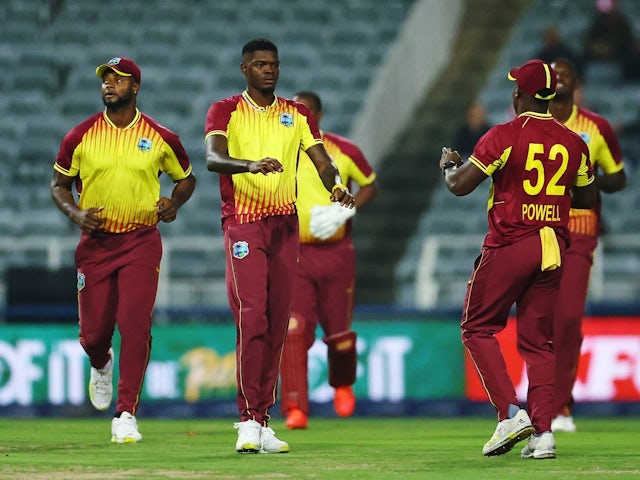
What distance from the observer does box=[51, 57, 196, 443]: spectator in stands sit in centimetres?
974

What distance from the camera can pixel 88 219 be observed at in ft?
31.5

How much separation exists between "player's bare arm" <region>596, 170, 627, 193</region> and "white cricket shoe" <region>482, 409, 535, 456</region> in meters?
3.00

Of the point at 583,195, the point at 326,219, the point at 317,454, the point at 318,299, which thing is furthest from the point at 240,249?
the point at 318,299

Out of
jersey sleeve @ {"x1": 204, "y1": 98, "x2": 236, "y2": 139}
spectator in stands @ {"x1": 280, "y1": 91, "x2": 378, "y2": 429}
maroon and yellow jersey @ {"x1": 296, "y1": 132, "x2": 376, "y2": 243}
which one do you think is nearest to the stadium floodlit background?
spectator in stands @ {"x1": 280, "y1": 91, "x2": 378, "y2": 429}

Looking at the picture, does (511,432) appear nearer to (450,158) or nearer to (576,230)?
(450,158)

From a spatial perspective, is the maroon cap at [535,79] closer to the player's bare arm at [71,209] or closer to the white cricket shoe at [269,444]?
the white cricket shoe at [269,444]

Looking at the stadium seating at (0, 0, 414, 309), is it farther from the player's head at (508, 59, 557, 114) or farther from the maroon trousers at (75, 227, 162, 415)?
the player's head at (508, 59, 557, 114)

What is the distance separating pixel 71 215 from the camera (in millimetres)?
9656

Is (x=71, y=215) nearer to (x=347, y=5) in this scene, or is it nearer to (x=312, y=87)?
(x=312, y=87)

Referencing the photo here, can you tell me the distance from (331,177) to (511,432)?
1776mm

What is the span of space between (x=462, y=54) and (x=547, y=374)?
13.1 meters

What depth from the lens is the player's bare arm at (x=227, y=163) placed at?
8.09 metres

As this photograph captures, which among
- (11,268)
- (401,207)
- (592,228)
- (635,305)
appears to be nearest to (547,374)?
(592,228)

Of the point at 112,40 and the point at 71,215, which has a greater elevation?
the point at 112,40
